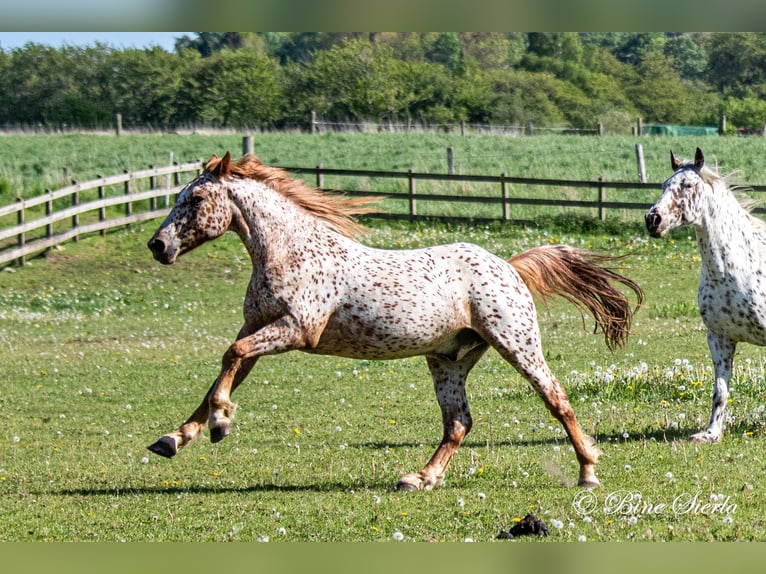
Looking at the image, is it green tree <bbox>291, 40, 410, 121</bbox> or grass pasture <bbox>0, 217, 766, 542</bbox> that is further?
green tree <bbox>291, 40, 410, 121</bbox>

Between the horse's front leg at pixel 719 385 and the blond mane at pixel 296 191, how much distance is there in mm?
3156

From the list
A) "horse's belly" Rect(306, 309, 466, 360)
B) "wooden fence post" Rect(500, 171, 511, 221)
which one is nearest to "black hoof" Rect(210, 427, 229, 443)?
"horse's belly" Rect(306, 309, 466, 360)

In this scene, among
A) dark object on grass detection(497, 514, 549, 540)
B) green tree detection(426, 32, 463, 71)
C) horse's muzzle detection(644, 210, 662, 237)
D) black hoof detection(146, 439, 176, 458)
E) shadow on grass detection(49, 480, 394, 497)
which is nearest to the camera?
dark object on grass detection(497, 514, 549, 540)

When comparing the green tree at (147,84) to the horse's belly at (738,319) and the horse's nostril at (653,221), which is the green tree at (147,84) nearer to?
the horse's belly at (738,319)

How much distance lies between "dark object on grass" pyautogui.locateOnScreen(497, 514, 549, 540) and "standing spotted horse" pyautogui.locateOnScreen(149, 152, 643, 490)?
4.46 ft

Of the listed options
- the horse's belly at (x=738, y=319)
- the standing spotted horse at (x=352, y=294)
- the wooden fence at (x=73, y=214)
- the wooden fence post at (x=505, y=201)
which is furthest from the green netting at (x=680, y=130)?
the standing spotted horse at (x=352, y=294)

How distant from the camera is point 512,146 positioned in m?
43.6

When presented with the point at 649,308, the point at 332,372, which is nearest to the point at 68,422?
the point at 332,372

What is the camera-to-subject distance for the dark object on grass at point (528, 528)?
5914 millimetres

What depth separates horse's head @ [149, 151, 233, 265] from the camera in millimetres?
7402

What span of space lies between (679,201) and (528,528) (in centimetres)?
363

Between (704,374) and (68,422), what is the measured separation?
6610mm

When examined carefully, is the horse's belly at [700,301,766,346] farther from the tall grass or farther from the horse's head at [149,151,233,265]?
the tall grass

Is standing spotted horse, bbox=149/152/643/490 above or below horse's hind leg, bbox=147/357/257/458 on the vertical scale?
above
